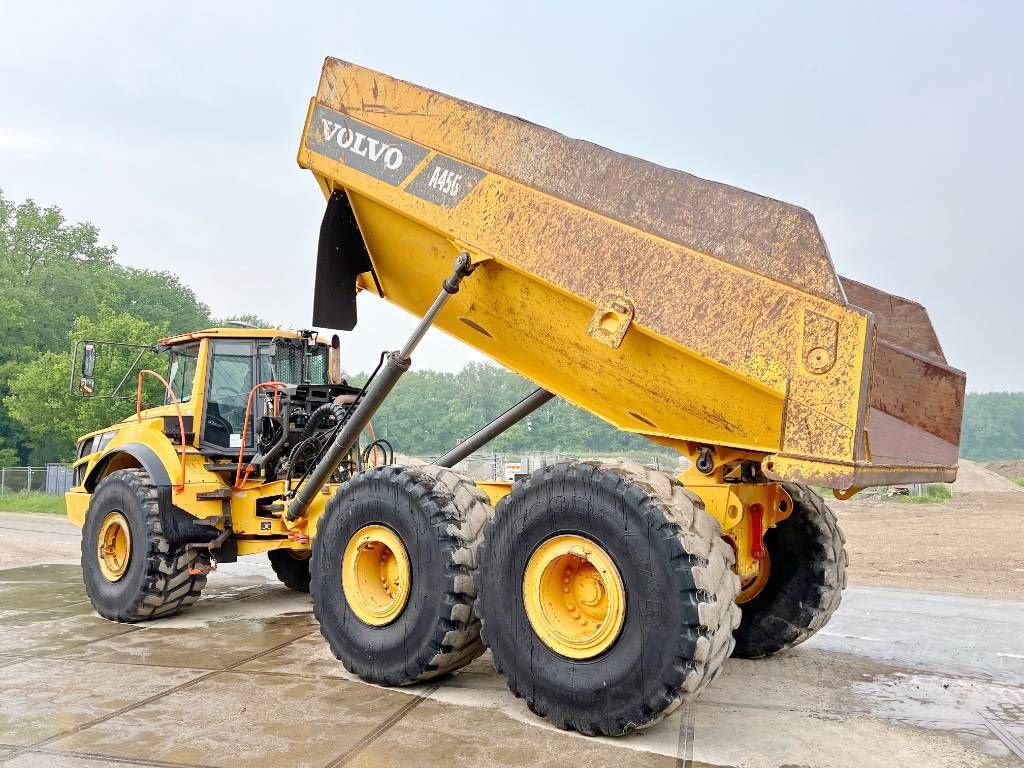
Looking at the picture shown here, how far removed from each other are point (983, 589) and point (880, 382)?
6150 mm

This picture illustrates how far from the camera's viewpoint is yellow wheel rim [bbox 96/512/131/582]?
7266 mm

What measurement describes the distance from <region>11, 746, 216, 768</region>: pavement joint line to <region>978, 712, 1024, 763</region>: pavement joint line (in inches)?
140

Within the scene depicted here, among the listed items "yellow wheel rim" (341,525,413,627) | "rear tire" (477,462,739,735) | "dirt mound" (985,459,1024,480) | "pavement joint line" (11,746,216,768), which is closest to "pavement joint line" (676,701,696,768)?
"rear tire" (477,462,739,735)

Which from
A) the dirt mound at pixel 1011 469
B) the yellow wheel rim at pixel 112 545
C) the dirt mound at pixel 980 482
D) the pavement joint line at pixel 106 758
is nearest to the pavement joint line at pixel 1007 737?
the pavement joint line at pixel 106 758

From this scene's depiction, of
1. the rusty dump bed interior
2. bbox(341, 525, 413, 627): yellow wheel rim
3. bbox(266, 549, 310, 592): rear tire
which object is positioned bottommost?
→ bbox(266, 549, 310, 592): rear tire

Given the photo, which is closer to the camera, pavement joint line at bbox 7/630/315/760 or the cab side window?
pavement joint line at bbox 7/630/315/760

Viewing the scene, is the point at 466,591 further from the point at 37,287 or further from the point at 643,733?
the point at 37,287

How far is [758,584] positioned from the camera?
559cm

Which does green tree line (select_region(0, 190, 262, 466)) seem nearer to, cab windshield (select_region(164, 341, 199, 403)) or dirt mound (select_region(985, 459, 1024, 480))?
cab windshield (select_region(164, 341, 199, 403))

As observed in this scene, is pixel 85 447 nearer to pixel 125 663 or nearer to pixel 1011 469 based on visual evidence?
pixel 125 663

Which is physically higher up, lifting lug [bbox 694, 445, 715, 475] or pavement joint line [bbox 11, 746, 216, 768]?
lifting lug [bbox 694, 445, 715, 475]

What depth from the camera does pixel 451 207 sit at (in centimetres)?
498

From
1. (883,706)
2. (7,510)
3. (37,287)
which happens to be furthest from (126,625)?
(37,287)

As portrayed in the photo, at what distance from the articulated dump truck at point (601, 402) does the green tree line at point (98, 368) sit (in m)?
3.24
